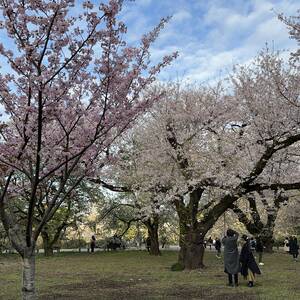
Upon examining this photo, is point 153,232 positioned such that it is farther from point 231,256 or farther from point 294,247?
point 231,256

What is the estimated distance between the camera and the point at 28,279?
644 centimetres

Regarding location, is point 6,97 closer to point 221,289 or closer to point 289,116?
point 221,289

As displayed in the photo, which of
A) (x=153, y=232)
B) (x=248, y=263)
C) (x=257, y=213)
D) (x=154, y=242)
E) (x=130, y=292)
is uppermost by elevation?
(x=257, y=213)

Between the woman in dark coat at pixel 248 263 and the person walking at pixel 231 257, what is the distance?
221 millimetres

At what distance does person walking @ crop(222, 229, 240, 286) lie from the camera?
11.9m

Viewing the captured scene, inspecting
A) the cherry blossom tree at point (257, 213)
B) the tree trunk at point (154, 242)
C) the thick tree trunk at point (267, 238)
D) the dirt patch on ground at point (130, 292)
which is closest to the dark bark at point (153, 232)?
the tree trunk at point (154, 242)

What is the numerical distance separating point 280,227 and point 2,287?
29.3 meters

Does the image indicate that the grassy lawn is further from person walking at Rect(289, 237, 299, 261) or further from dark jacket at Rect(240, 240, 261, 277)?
person walking at Rect(289, 237, 299, 261)

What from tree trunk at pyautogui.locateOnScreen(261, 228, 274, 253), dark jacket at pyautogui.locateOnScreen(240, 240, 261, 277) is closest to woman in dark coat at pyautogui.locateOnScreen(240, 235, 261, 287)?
dark jacket at pyautogui.locateOnScreen(240, 240, 261, 277)

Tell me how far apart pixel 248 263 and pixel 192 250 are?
511 centimetres

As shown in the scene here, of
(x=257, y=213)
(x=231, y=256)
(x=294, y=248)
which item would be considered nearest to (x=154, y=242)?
(x=257, y=213)

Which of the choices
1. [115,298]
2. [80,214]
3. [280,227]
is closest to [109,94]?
[115,298]

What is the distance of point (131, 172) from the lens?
21.1 meters

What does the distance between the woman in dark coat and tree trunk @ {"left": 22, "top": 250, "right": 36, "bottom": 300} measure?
6.96 m
